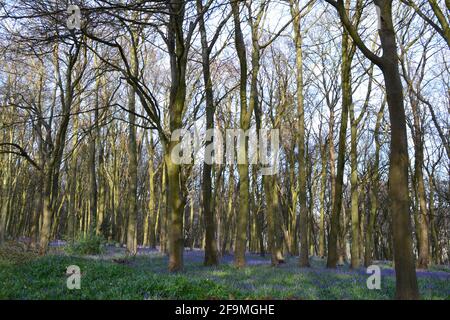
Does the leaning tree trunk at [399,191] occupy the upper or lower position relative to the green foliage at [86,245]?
upper

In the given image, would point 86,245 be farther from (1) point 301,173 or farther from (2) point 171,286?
(2) point 171,286

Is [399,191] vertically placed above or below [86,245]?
above

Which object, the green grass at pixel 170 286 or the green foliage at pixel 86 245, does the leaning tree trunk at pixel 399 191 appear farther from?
the green foliage at pixel 86 245

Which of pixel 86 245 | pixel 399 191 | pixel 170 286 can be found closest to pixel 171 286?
pixel 170 286

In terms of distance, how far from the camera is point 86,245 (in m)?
17.5

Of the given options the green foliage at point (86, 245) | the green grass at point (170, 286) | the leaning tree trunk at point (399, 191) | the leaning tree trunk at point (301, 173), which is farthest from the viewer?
the green foliage at point (86, 245)

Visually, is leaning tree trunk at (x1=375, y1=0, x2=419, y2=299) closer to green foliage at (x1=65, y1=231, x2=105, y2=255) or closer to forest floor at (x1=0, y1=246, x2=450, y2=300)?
forest floor at (x1=0, y1=246, x2=450, y2=300)

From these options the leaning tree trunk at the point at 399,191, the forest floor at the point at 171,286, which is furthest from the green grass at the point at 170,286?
the leaning tree trunk at the point at 399,191

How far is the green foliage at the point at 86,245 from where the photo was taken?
1741 centimetres

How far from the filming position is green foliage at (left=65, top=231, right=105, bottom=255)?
17.4 meters

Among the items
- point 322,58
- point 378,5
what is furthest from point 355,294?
point 322,58

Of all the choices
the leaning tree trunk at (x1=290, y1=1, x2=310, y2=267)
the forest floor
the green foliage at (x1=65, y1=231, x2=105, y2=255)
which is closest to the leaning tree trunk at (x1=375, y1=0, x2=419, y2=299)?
the forest floor

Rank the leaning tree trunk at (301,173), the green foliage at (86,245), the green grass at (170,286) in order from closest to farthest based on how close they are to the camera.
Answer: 1. the green grass at (170,286)
2. the leaning tree trunk at (301,173)
3. the green foliage at (86,245)
